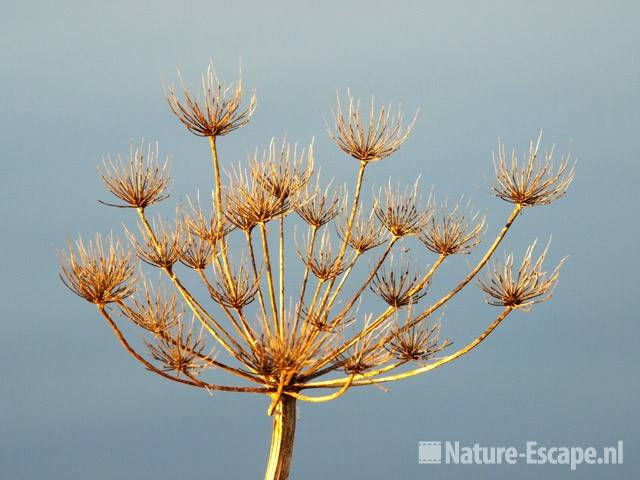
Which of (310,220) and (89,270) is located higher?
(310,220)

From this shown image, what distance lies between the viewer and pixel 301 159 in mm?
15781

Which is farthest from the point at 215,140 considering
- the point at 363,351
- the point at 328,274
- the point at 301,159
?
the point at 363,351

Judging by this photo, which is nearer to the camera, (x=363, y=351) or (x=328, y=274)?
(x=363, y=351)

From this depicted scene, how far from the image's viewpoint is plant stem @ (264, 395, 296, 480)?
1543 centimetres

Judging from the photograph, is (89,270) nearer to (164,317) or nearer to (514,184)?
(164,317)

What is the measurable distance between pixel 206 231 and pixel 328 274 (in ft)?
5.01

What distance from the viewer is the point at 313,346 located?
1498 cm

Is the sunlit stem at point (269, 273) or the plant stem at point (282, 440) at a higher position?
the sunlit stem at point (269, 273)

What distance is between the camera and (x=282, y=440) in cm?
1545

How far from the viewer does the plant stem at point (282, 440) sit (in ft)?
50.6

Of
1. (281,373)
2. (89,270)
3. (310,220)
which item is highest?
(310,220)

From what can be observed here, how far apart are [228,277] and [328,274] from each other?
1159mm

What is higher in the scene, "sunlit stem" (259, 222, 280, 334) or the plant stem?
"sunlit stem" (259, 222, 280, 334)

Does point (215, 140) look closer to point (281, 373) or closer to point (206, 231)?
point (206, 231)
